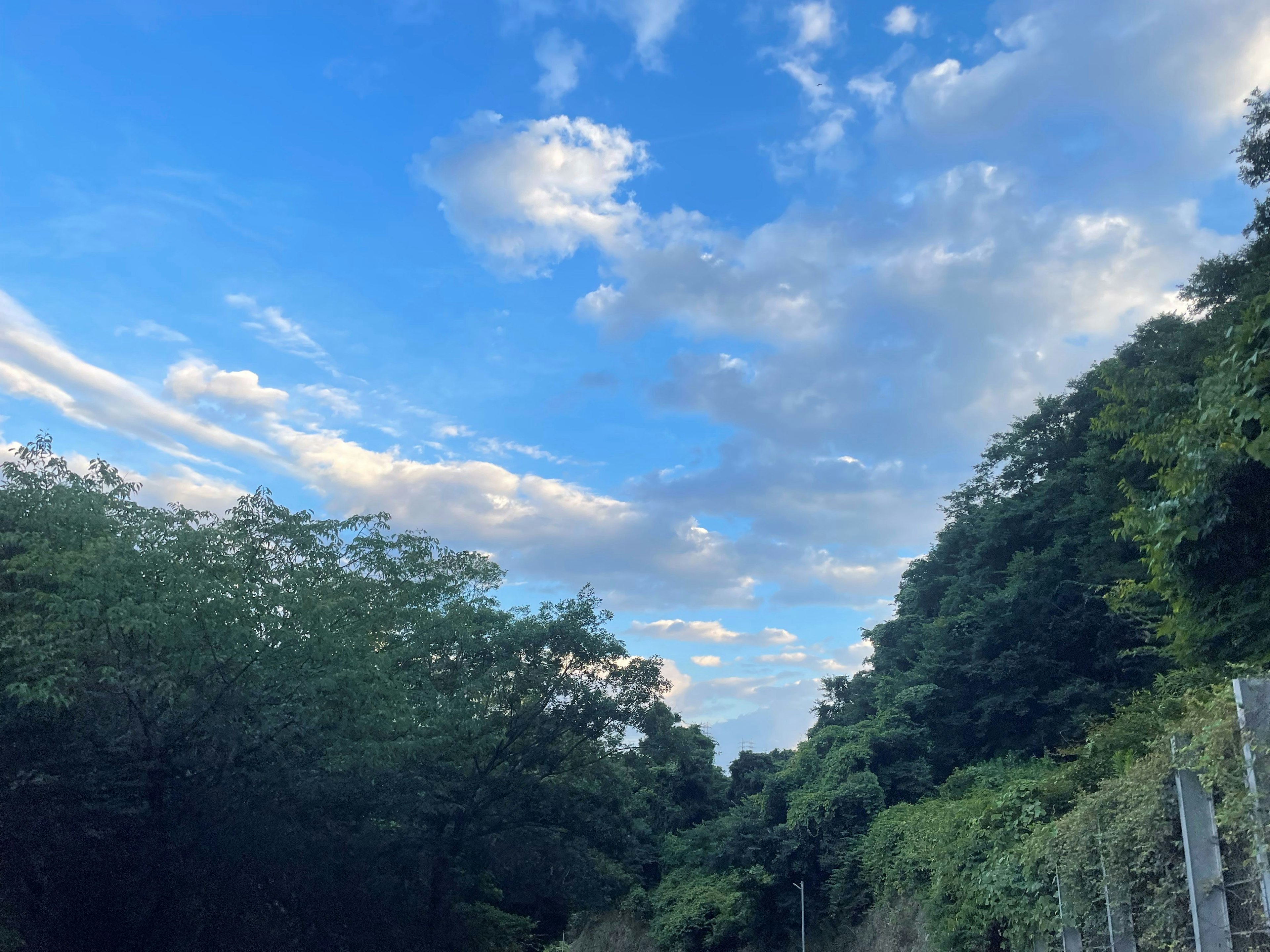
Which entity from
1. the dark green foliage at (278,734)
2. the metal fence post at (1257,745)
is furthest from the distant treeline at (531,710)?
the metal fence post at (1257,745)

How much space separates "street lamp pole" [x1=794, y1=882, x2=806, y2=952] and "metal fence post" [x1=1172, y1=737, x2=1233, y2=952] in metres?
23.4

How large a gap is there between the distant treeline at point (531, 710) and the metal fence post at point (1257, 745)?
45.8 inches

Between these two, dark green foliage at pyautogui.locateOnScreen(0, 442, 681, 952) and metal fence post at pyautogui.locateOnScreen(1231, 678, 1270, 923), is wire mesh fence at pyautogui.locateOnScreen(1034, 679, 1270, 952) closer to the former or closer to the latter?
metal fence post at pyautogui.locateOnScreen(1231, 678, 1270, 923)

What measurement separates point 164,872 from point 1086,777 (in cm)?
1450

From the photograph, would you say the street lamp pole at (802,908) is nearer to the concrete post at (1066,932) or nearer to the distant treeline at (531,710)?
the distant treeline at (531,710)

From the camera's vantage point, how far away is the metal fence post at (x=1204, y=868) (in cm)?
697

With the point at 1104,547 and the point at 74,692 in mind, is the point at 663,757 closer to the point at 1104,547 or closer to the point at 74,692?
the point at 1104,547

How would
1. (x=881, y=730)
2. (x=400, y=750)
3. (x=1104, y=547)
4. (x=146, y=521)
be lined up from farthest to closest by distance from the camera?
A: (x=881, y=730) → (x=1104, y=547) → (x=400, y=750) → (x=146, y=521)

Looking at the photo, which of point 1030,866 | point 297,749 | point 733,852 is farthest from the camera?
point 733,852

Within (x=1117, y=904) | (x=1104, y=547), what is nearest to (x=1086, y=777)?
(x=1117, y=904)

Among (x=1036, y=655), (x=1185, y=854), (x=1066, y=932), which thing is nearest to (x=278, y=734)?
(x=1066, y=932)

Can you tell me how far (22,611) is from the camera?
1350cm

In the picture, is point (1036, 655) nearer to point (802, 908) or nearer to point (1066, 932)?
point (802, 908)

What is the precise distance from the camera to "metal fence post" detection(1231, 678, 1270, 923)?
6.10 metres
